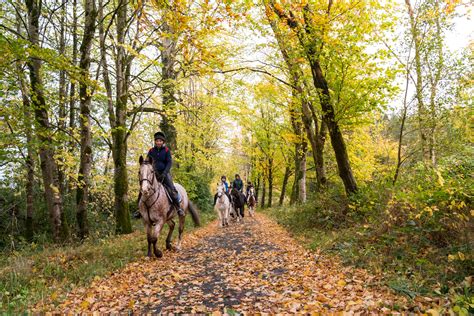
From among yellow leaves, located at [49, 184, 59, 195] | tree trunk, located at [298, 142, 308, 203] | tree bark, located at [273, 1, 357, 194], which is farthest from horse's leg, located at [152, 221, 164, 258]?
tree trunk, located at [298, 142, 308, 203]

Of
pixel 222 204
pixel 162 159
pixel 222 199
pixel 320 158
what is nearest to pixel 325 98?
pixel 320 158

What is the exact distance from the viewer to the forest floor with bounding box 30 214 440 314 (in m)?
5.05

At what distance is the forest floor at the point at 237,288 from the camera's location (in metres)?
5.05

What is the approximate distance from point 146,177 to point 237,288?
3727mm

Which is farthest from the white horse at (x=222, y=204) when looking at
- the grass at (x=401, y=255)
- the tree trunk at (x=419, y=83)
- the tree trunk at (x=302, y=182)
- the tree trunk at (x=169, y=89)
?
the tree trunk at (x=419, y=83)

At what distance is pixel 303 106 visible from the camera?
17.1 metres

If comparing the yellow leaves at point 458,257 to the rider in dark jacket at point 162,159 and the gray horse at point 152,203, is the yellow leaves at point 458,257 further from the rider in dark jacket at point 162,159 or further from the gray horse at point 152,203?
the rider in dark jacket at point 162,159

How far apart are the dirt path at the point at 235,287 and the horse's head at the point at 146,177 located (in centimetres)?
181

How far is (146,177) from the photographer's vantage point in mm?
8422

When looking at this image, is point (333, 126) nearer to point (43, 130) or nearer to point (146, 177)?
point (146, 177)

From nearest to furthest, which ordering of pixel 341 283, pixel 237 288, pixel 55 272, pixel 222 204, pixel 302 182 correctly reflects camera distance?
1. pixel 341 283
2. pixel 237 288
3. pixel 55 272
4. pixel 222 204
5. pixel 302 182

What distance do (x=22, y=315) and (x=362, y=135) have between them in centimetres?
2129

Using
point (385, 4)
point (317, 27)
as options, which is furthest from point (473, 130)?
point (317, 27)

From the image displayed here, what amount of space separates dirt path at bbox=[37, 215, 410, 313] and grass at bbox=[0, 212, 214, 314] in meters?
0.39
